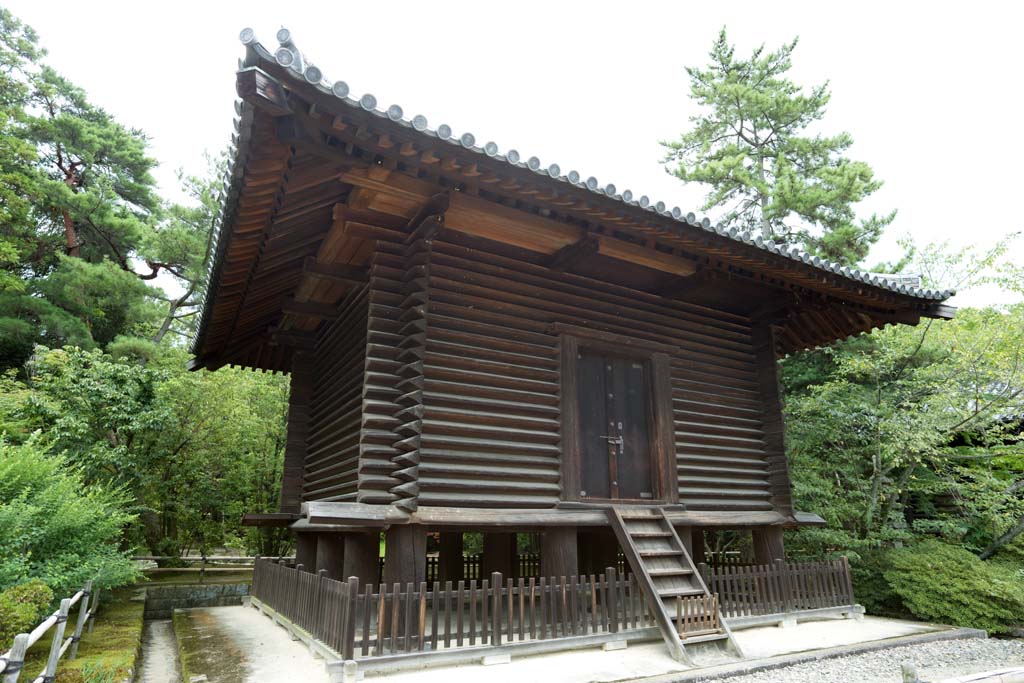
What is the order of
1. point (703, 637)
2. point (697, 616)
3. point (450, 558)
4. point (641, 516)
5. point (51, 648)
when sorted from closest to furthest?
point (51, 648) < point (703, 637) < point (697, 616) < point (641, 516) < point (450, 558)

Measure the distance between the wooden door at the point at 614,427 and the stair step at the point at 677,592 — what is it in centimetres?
154

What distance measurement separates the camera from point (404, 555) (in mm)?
5664

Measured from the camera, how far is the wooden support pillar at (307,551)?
889cm

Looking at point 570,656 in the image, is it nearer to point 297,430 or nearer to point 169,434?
point 297,430

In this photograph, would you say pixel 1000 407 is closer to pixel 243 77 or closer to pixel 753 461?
pixel 753 461

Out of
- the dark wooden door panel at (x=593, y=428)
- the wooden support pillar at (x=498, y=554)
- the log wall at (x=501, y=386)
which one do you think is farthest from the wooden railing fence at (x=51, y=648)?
the dark wooden door panel at (x=593, y=428)

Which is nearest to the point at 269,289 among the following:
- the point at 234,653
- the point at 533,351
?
the point at 533,351

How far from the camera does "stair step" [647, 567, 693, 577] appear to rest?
242 inches

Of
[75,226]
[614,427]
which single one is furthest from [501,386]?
[75,226]

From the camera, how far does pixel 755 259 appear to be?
268 inches

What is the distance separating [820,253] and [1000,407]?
25.7 ft

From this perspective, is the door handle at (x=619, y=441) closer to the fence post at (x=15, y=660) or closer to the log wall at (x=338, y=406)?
the log wall at (x=338, y=406)

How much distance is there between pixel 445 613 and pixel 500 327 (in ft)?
10.1

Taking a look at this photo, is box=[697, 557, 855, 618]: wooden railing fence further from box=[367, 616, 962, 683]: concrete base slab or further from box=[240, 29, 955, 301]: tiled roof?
box=[240, 29, 955, 301]: tiled roof
